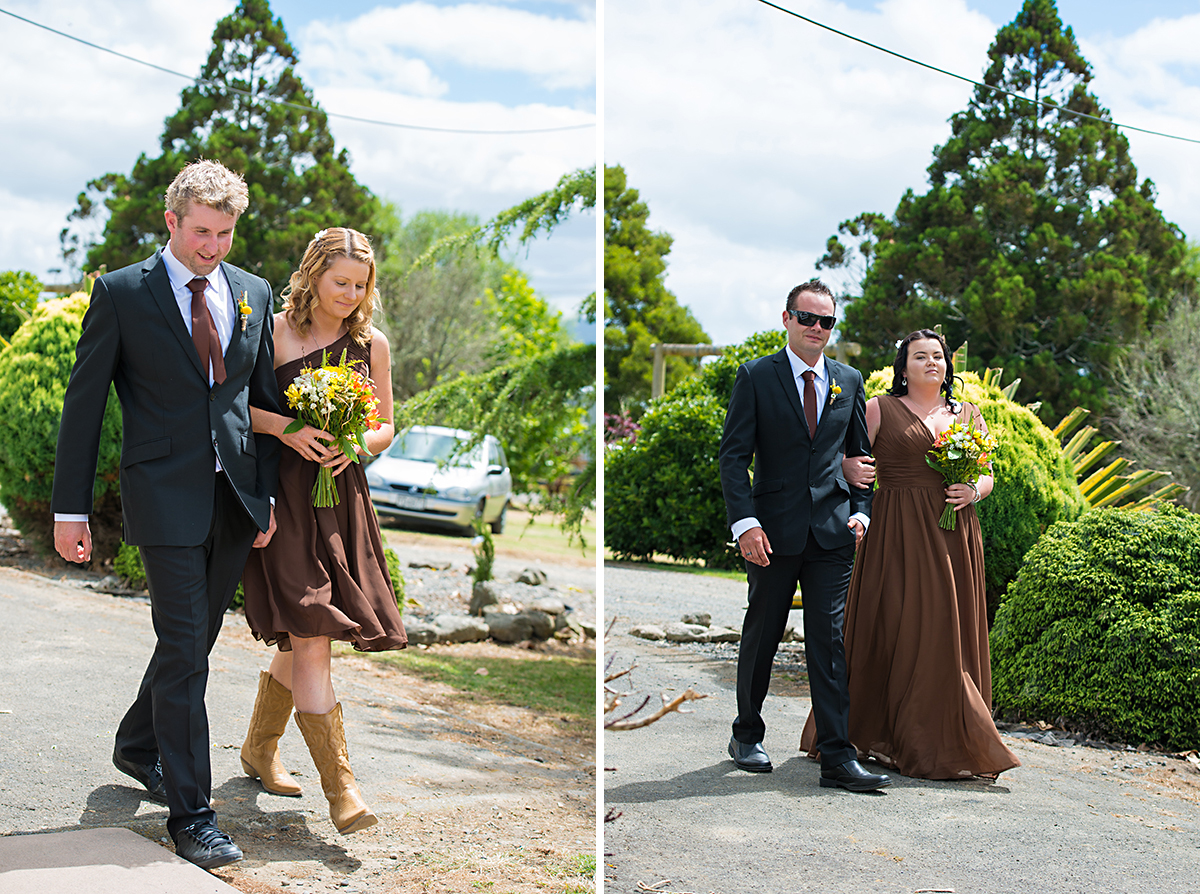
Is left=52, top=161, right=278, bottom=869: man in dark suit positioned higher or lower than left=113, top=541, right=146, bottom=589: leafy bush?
higher

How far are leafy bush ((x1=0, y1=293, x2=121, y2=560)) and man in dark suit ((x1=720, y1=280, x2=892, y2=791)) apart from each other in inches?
235

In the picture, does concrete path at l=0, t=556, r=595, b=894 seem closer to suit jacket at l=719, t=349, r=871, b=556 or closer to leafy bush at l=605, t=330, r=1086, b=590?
suit jacket at l=719, t=349, r=871, b=556

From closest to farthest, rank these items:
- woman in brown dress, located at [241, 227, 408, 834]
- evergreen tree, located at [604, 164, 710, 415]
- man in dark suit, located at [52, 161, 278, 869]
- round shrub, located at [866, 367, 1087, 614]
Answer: man in dark suit, located at [52, 161, 278, 869]
woman in brown dress, located at [241, 227, 408, 834]
round shrub, located at [866, 367, 1087, 614]
evergreen tree, located at [604, 164, 710, 415]

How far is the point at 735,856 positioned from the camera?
371cm

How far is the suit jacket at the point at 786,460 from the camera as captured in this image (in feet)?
15.4

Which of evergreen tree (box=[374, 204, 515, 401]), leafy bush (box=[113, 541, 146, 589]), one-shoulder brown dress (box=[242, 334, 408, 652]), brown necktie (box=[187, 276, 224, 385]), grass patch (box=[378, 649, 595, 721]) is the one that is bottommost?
grass patch (box=[378, 649, 595, 721])

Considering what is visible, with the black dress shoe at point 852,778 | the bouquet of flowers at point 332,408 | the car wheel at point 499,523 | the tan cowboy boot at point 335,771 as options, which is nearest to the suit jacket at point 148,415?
the bouquet of flowers at point 332,408

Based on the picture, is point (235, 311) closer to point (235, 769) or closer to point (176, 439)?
point (176, 439)

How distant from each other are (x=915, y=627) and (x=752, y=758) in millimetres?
977

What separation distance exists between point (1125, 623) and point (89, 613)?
6660 mm

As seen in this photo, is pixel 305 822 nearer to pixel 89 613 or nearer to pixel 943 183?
pixel 89 613

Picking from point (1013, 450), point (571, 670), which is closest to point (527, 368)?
point (571, 670)

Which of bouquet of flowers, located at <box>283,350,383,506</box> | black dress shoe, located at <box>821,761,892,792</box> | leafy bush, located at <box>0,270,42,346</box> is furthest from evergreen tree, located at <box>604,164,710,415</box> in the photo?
bouquet of flowers, located at <box>283,350,383,506</box>

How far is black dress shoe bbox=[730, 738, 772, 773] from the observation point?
487 cm
